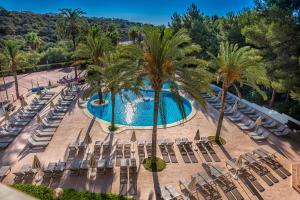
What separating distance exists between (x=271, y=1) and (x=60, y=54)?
38993 mm

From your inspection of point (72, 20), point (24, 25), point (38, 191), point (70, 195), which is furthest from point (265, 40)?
point (24, 25)

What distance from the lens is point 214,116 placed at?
2417cm

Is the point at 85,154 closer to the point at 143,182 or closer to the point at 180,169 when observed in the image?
the point at 143,182

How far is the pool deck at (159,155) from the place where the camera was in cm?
1371

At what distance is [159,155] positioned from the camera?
17.0 metres

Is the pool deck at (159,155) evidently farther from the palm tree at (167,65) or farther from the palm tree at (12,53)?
the palm tree at (12,53)

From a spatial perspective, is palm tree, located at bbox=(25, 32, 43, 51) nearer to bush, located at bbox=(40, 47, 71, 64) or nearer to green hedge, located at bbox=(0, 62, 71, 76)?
bush, located at bbox=(40, 47, 71, 64)

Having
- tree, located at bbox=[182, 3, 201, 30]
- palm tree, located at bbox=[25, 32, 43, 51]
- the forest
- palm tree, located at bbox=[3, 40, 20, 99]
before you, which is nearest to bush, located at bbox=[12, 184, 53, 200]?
the forest

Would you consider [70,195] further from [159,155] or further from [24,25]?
[24,25]

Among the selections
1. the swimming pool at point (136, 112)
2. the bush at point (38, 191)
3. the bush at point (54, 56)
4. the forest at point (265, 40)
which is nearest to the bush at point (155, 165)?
the bush at point (38, 191)

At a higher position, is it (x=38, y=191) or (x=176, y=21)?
(x=176, y=21)

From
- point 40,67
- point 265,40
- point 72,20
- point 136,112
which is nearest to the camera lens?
point 265,40

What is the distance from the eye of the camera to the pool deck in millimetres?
13711

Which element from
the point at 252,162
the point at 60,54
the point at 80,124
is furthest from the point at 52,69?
the point at 252,162
